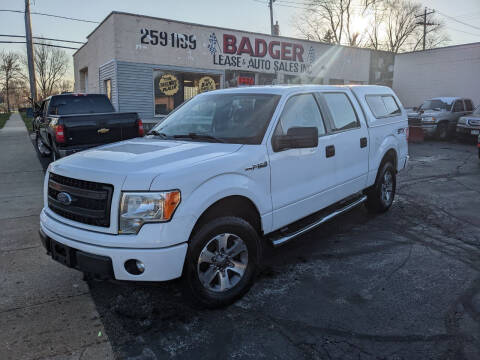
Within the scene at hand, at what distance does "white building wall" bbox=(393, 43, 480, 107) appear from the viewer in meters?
19.5

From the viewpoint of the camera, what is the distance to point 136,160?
305 centimetres

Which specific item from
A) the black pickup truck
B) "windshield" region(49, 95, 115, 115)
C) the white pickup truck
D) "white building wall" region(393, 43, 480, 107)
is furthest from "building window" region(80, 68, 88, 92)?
the white pickup truck

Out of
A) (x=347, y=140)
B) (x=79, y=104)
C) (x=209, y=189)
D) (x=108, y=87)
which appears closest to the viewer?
(x=209, y=189)

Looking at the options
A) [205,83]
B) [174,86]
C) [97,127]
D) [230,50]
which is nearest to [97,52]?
[174,86]

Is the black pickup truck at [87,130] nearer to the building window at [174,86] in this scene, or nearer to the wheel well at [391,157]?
the wheel well at [391,157]

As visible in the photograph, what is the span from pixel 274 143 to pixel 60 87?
8780 cm

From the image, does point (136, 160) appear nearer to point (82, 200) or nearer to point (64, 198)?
point (82, 200)

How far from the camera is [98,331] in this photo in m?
2.96

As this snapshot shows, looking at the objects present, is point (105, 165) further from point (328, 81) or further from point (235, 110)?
point (328, 81)

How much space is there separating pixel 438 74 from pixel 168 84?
1479cm

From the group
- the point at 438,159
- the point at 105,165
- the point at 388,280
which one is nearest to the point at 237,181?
the point at 105,165

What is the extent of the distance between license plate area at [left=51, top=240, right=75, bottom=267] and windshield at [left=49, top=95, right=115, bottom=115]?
843cm

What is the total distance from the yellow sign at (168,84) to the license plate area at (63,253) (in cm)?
1380

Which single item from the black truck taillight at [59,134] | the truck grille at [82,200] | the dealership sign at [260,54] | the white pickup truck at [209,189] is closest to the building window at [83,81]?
the dealership sign at [260,54]
